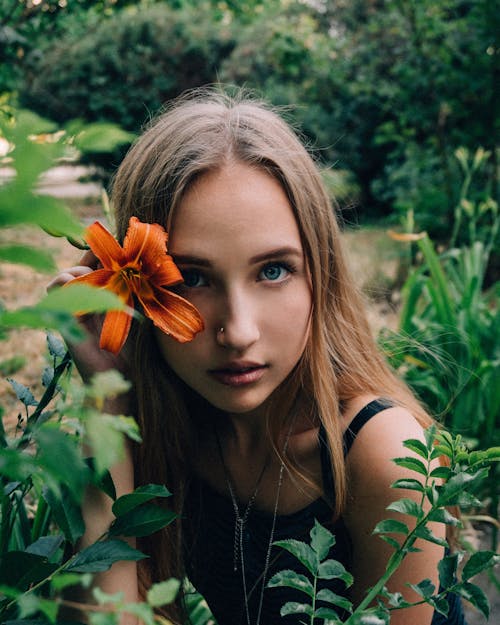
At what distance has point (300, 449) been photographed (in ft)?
4.29

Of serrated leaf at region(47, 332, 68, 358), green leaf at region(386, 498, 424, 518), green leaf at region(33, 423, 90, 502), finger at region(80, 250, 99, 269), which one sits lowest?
green leaf at region(386, 498, 424, 518)

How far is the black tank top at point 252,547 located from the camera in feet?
4.21

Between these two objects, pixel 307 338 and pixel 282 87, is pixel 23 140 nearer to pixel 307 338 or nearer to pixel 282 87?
pixel 307 338

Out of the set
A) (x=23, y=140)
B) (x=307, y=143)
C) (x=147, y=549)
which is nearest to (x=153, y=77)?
(x=307, y=143)

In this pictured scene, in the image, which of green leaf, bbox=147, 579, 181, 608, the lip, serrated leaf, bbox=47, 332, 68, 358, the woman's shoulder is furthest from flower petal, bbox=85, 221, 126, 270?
the woman's shoulder

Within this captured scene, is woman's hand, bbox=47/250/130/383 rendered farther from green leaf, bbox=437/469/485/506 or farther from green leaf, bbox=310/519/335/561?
green leaf, bbox=437/469/485/506

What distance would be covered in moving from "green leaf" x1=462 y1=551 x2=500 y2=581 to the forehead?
21.6 inches

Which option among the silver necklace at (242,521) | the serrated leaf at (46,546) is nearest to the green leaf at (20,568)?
the serrated leaf at (46,546)

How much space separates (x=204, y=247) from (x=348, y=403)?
1.57ft

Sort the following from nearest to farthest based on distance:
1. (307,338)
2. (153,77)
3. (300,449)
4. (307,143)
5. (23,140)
A: (23,140) < (307,338) < (300,449) < (307,143) < (153,77)

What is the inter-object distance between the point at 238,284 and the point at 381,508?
0.47m

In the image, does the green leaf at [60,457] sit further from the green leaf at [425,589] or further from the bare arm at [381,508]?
the bare arm at [381,508]

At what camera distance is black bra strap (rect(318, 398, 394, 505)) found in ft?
3.97

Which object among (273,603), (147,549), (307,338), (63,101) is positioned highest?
(63,101)
